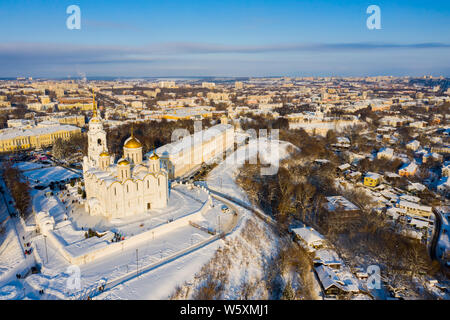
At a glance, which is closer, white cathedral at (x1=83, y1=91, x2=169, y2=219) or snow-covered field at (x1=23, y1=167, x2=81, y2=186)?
white cathedral at (x1=83, y1=91, x2=169, y2=219)

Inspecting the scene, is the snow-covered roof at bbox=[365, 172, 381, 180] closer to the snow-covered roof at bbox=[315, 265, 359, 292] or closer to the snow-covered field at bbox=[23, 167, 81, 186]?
the snow-covered roof at bbox=[315, 265, 359, 292]

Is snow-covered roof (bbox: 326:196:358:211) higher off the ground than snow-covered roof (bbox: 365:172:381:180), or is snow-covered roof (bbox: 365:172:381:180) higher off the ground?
snow-covered roof (bbox: 365:172:381:180)

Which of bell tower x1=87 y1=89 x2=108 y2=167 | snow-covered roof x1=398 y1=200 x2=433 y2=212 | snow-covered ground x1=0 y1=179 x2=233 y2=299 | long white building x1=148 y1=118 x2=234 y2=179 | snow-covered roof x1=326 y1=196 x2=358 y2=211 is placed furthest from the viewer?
long white building x1=148 y1=118 x2=234 y2=179

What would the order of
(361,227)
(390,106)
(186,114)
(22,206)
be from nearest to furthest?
(22,206)
(361,227)
(186,114)
(390,106)

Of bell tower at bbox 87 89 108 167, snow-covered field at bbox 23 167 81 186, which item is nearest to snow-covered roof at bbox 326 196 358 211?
bell tower at bbox 87 89 108 167

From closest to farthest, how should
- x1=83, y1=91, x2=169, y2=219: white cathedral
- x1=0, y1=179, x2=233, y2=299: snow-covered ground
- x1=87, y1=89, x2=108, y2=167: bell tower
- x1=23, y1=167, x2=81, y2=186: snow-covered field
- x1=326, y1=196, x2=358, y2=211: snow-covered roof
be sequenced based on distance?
x1=0, y1=179, x2=233, y2=299: snow-covered ground
x1=83, y1=91, x2=169, y2=219: white cathedral
x1=87, y1=89, x2=108, y2=167: bell tower
x1=326, y1=196, x2=358, y2=211: snow-covered roof
x1=23, y1=167, x2=81, y2=186: snow-covered field

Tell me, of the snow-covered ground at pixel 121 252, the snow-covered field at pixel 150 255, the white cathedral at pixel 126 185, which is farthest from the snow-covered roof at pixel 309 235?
the white cathedral at pixel 126 185

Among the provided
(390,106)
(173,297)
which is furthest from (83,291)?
(390,106)

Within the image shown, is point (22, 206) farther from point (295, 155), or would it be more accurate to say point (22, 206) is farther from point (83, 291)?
point (295, 155)

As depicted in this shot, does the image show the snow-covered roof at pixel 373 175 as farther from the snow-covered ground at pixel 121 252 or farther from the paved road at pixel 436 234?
the snow-covered ground at pixel 121 252
